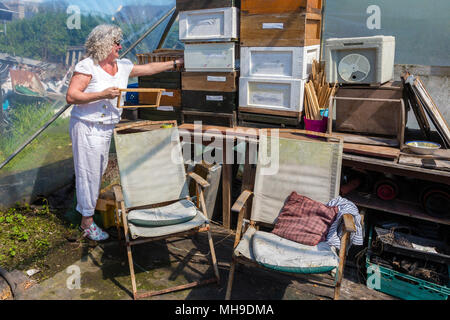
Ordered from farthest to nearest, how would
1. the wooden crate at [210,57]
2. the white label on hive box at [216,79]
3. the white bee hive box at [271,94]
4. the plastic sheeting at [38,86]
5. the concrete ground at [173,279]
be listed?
the plastic sheeting at [38,86] → the white label on hive box at [216,79] → the wooden crate at [210,57] → the white bee hive box at [271,94] → the concrete ground at [173,279]

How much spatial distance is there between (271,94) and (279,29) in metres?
0.66

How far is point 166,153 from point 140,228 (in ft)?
3.18

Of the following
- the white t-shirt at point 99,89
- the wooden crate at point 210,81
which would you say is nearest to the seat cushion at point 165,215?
the white t-shirt at point 99,89

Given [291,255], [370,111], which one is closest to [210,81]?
[370,111]

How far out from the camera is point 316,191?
3557 millimetres

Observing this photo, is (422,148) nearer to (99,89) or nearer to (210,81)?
(210,81)

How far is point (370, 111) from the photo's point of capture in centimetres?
378

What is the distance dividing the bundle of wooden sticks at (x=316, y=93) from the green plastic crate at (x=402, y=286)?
1.50 m

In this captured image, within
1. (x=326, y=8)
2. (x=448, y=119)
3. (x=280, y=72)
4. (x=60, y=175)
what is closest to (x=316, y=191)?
(x=280, y=72)

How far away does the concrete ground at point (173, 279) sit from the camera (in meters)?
3.33

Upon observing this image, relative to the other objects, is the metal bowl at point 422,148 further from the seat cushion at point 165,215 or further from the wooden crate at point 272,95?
the seat cushion at point 165,215

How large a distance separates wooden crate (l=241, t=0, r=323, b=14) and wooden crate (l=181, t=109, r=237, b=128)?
1.11 meters
